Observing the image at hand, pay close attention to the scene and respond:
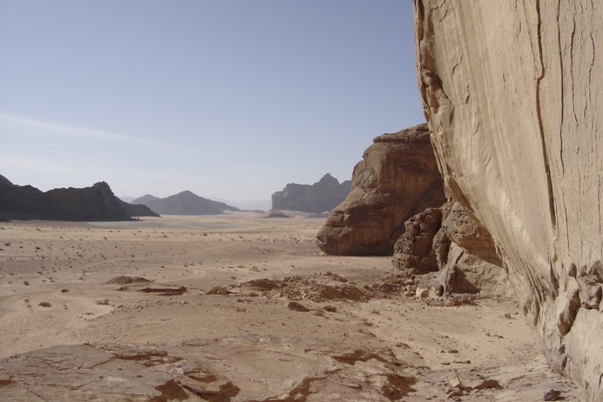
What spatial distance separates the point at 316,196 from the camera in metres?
125

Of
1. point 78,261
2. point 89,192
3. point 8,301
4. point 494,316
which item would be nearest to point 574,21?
point 494,316

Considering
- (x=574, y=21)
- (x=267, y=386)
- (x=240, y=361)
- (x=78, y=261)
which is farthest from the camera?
(x=78, y=261)

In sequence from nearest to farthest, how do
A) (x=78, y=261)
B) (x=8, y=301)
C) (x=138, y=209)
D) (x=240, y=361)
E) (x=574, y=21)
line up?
1. (x=574, y=21)
2. (x=240, y=361)
3. (x=8, y=301)
4. (x=78, y=261)
5. (x=138, y=209)

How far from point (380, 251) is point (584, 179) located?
25.2 metres

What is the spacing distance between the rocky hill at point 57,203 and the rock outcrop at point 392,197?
1803 inches

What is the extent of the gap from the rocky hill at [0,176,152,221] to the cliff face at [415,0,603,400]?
62500mm

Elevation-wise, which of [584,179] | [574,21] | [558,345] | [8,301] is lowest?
[8,301]

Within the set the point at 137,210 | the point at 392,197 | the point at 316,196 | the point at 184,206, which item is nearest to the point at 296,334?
the point at 392,197

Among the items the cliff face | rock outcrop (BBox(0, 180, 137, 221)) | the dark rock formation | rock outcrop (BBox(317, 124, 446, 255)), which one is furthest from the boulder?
the dark rock formation

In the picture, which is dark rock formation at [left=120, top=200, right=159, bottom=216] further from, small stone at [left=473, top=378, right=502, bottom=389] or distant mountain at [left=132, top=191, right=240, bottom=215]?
small stone at [left=473, top=378, right=502, bottom=389]

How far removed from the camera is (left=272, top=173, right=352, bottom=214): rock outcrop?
123875 millimetres

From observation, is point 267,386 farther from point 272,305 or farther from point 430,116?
point 272,305

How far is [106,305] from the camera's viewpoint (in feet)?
40.1

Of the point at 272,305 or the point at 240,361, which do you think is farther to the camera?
the point at 272,305
